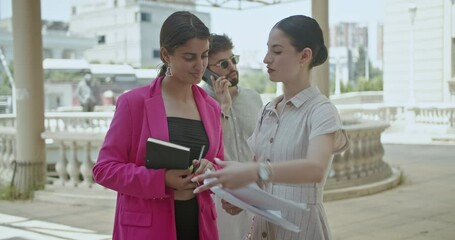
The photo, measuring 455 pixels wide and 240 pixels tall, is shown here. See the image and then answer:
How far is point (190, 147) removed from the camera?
208 centimetres

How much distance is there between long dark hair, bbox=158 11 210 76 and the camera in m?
Answer: 2.03

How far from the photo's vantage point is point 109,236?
17.5 feet

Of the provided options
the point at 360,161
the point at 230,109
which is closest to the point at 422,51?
the point at 360,161

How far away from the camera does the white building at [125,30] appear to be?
48562mm

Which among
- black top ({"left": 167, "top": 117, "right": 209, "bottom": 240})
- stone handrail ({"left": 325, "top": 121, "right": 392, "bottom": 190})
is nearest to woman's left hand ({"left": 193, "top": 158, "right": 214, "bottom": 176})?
black top ({"left": 167, "top": 117, "right": 209, "bottom": 240})

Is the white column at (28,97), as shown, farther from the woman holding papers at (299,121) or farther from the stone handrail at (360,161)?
the woman holding papers at (299,121)

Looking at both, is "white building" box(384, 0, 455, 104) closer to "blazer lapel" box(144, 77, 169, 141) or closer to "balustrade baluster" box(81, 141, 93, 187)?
"balustrade baluster" box(81, 141, 93, 187)

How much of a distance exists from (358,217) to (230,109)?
3.36 meters

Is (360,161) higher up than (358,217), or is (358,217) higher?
(360,161)

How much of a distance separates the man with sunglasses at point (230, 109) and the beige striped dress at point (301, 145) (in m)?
0.91

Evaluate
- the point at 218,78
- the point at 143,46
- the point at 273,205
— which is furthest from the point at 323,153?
the point at 143,46

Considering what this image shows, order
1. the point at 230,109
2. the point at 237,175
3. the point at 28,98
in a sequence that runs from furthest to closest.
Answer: the point at 28,98 → the point at 230,109 → the point at 237,175

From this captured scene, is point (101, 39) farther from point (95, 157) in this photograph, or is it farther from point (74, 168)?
point (74, 168)

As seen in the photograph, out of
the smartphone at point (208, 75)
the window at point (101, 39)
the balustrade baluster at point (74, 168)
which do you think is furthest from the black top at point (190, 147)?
the window at point (101, 39)
